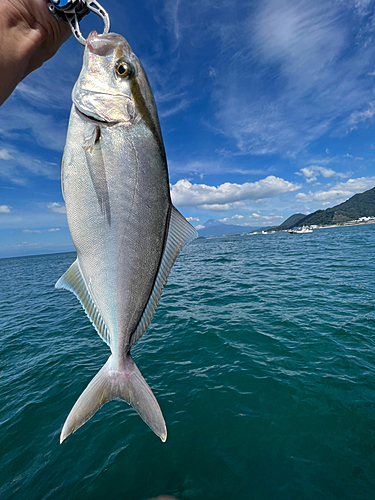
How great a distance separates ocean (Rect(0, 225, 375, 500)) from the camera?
3736 mm

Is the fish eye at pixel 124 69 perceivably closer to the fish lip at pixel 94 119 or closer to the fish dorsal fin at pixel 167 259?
the fish lip at pixel 94 119

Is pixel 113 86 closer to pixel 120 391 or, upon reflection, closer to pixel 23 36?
pixel 23 36

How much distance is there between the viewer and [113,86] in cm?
169

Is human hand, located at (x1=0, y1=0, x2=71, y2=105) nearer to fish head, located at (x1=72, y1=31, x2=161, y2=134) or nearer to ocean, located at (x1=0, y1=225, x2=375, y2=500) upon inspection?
fish head, located at (x1=72, y1=31, x2=161, y2=134)

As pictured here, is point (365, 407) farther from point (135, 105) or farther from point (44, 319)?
point (44, 319)

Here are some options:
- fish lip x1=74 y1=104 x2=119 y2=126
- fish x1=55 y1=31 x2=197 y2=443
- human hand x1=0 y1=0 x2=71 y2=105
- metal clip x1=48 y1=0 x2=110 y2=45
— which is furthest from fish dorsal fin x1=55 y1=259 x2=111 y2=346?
metal clip x1=48 y1=0 x2=110 y2=45

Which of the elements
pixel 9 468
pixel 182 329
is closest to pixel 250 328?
pixel 182 329

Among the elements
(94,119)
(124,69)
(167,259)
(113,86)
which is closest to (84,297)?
(167,259)

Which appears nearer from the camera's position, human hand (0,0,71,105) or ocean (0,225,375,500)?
human hand (0,0,71,105)

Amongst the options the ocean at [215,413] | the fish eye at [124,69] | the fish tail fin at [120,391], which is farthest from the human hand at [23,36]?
the ocean at [215,413]

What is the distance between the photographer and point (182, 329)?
9.25m

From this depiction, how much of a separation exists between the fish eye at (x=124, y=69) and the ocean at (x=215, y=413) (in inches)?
213

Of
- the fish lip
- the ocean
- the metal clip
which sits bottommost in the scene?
the ocean

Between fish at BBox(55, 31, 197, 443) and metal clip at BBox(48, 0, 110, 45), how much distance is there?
122 mm
